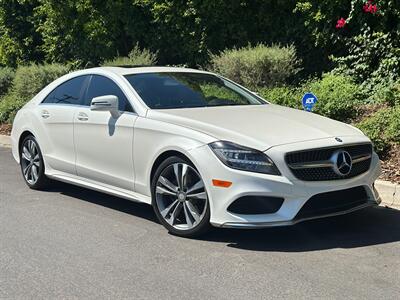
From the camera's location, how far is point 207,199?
5266mm

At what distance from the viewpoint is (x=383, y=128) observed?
820 cm

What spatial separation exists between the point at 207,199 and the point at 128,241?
0.84 meters

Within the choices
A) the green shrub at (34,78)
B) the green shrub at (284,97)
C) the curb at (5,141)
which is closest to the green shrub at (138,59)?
the green shrub at (34,78)

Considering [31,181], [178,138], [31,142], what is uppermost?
[178,138]

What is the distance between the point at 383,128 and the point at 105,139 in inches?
155

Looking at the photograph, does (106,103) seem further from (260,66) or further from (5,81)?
(5,81)

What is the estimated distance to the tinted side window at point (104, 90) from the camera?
628 centimetres

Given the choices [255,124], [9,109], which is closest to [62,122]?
[255,124]

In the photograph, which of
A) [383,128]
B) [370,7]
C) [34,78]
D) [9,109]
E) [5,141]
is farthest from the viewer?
[34,78]

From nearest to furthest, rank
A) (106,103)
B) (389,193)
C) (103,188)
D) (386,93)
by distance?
(106,103)
(103,188)
(389,193)
(386,93)

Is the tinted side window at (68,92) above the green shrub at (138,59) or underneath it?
above

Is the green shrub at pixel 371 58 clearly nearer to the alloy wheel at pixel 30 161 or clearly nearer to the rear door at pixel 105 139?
the rear door at pixel 105 139

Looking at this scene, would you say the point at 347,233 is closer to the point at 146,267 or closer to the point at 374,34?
the point at 146,267

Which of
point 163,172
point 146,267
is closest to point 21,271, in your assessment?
point 146,267
